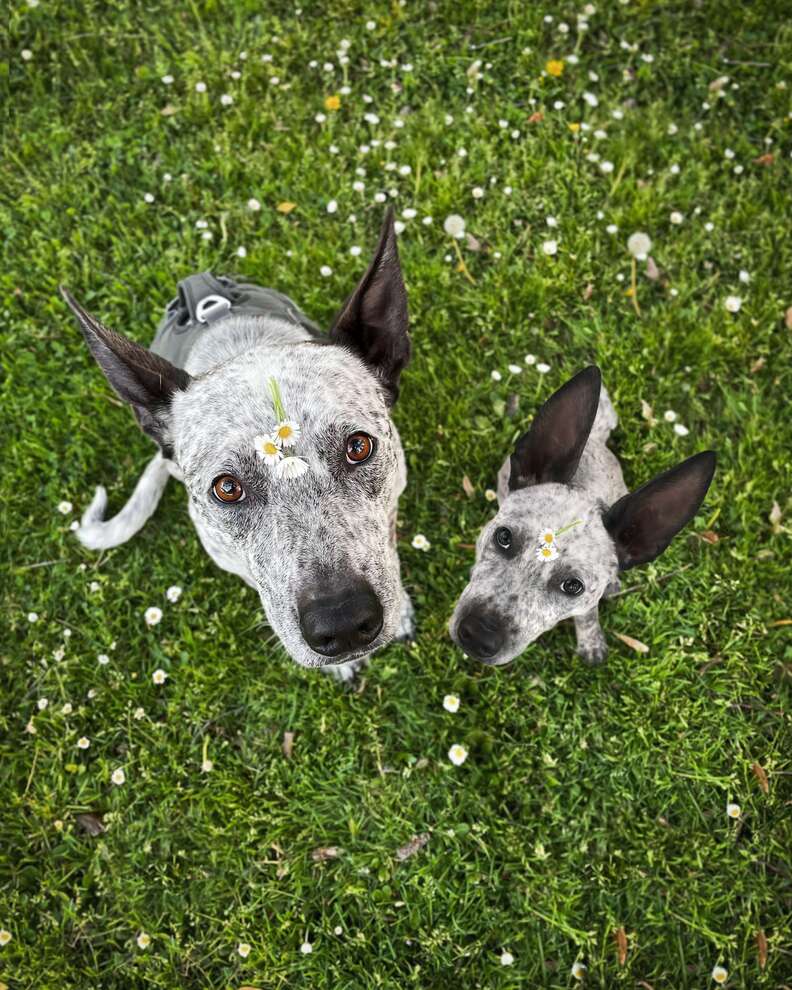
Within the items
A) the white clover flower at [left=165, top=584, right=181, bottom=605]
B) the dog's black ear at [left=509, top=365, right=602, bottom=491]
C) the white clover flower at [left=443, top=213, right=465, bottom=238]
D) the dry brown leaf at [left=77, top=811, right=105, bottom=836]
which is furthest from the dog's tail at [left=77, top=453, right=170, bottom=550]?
the white clover flower at [left=443, top=213, right=465, bottom=238]

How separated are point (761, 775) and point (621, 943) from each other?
112 centimetres

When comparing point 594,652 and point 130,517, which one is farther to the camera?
point 130,517

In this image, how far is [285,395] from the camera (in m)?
2.63

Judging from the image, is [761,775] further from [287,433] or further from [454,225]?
[454,225]

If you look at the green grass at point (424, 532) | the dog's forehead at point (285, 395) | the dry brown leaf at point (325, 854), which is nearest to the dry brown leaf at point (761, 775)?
the green grass at point (424, 532)

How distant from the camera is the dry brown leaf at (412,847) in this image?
12.2 feet

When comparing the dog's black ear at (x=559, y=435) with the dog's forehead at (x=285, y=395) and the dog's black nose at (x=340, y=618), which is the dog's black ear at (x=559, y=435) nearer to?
the dog's forehead at (x=285, y=395)

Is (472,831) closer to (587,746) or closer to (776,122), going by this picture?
(587,746)

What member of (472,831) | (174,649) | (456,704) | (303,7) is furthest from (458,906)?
(303,7)

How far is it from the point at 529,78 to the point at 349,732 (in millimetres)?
4723

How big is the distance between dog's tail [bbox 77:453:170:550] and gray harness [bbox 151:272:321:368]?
631 millimetres

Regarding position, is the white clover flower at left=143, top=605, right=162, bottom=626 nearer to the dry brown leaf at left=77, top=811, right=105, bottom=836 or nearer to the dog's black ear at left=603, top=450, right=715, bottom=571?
the dry brown leaf at left=77, top=811, right=105, bottom=836

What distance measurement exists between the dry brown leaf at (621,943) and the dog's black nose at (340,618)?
232 centimetres

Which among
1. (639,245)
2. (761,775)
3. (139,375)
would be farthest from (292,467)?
(639,245)
